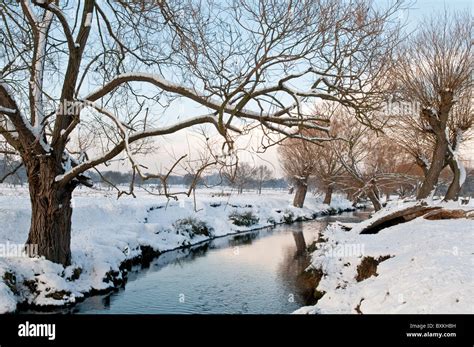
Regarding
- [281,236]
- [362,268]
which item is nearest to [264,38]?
[362,268]

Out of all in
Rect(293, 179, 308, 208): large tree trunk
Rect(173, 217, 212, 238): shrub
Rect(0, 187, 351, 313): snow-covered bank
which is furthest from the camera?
Rect(293, 179, 308, 208): large tree trunk

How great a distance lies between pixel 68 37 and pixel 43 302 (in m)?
4.91

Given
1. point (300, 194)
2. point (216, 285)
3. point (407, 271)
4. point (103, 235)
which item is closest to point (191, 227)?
point (103, 235)

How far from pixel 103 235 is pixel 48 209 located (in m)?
4.95

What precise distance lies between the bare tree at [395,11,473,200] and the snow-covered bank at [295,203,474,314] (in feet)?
12.7

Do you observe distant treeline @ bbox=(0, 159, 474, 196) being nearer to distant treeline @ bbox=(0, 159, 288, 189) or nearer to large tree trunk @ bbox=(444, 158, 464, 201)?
distant treeline @ bbox=(0, 159, 288, 189)

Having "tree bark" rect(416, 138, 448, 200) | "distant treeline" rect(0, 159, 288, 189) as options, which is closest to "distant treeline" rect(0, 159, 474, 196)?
"distant treeline" rect(0, 159, 288, 189)

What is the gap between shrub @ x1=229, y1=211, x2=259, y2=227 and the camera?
2173cm

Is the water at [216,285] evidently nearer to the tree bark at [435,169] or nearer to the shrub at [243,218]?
the tree bark at [435,169]

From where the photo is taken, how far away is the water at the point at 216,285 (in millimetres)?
7918

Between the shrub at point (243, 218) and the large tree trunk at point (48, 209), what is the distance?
13634mm

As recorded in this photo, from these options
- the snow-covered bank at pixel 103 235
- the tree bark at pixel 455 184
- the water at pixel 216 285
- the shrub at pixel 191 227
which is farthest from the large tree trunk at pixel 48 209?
the tree bark at pixel 455 184
